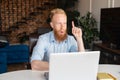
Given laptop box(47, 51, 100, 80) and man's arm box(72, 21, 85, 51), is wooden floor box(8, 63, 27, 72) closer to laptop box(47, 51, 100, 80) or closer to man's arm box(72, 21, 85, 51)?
man's arm box(72, 21, 85, 51)

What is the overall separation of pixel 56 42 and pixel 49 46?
9 cm

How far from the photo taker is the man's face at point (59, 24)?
86.0 inches

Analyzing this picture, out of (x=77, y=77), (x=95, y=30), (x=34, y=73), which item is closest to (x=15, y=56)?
(x=95, y=30)

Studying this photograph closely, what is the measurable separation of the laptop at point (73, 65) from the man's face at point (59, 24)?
0.72 m

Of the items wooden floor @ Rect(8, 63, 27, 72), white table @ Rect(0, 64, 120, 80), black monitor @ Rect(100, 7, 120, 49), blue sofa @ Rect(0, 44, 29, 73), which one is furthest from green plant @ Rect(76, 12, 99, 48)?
white table @ Rect(0, 64, 120, 80)

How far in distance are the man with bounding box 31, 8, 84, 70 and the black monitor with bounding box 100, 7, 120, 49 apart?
1.48 meters

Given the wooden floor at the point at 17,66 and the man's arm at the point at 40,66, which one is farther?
the wooden floor at the point at 17,66

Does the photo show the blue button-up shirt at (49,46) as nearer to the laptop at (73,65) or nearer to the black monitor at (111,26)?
the laptop at (73,65)

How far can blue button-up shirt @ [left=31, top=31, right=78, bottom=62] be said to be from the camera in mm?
2248

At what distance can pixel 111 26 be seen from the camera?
3904mm

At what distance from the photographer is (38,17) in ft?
25.1

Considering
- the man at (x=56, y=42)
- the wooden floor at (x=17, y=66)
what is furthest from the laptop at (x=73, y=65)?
the wooden floor at (x=17, y=66)

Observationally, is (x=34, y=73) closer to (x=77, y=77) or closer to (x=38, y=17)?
(x=77, y=77)

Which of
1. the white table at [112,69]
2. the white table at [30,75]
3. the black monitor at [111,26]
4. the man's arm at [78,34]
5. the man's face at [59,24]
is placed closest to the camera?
the white table at [30,75]
